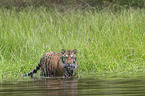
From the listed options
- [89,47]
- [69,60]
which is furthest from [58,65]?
[89,47]

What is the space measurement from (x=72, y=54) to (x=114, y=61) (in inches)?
67.4

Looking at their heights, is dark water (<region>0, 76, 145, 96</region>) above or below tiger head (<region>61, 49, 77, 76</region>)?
below

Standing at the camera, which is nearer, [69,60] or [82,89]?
[82,89]

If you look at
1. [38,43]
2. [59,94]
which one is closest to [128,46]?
[38,43]

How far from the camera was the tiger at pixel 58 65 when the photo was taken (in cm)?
720

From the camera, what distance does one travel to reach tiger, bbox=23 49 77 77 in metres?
7.20

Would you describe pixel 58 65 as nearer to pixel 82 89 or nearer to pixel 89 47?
pixel 89 47

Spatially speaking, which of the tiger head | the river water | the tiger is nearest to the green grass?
the tiger

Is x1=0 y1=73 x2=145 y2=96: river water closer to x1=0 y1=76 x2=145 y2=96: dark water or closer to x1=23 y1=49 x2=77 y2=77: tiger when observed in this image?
x1=0 y1=76 x2=145 y2=96: dark water

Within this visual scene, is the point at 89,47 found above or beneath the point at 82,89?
above

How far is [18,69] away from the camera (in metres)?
8.30

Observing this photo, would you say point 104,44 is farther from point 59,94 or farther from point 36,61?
point 59,94

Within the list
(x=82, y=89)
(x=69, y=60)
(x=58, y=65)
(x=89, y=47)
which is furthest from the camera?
(x=89, y=47)

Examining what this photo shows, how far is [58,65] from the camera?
7.73 metres
